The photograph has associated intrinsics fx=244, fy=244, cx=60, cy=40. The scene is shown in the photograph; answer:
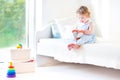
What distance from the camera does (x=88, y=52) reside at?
274 centimetres

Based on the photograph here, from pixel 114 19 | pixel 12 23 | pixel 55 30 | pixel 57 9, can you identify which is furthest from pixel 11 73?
pixel 114 19

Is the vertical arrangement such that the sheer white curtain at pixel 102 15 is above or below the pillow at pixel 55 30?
above

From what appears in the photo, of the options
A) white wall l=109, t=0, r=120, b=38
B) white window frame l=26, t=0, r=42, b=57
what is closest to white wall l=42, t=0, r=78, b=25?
white window frame l=26, t=0, r=42, b=57

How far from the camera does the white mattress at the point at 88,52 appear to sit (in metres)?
2.49

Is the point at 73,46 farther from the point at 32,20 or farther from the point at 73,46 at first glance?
the point at 32,20

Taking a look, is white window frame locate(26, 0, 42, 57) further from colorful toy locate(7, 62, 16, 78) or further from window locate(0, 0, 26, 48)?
colorful toy locate(7, 62, 16, 78)

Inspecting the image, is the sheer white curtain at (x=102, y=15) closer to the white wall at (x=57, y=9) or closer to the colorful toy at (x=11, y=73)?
the white wall at (x=57, y=9)

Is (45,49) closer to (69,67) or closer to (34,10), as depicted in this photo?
(69,67)

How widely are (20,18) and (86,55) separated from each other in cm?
153

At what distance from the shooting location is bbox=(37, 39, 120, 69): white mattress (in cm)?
249

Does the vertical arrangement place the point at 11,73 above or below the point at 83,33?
below

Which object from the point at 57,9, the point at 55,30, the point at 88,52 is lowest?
the point at 88,52

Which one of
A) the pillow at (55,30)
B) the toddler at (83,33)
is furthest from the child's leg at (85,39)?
the pillow at (55,30)

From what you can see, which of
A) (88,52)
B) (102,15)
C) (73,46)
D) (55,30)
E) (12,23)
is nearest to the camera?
(88,52)
